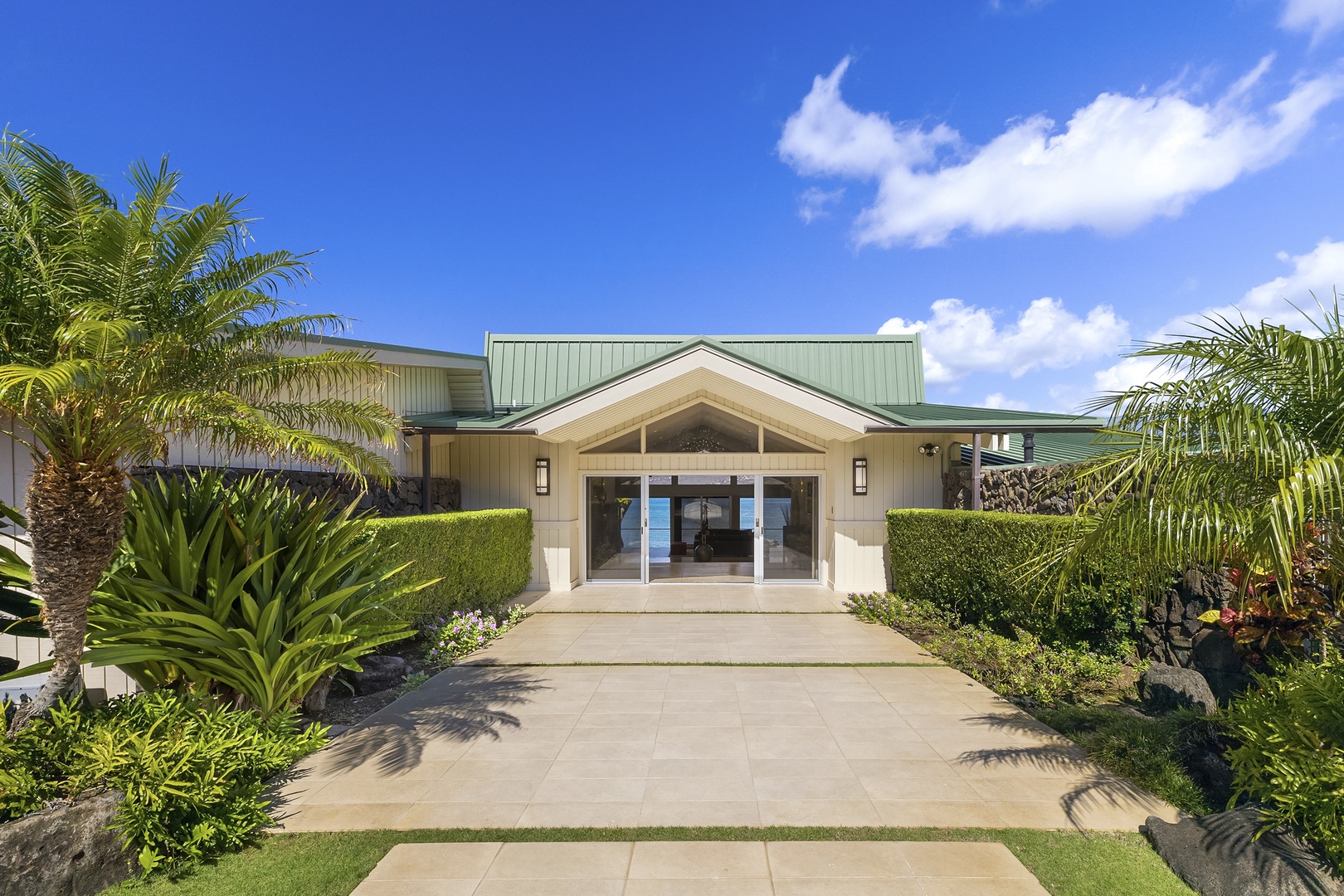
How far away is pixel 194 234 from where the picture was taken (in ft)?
13.9

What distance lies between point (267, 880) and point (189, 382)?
3132 millimetres

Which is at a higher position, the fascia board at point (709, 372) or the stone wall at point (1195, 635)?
the fascia board at point (709, 372)

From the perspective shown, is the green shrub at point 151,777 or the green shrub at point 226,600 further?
the green shrub at point 226,600

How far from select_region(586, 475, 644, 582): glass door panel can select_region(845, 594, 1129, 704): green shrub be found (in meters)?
5.96

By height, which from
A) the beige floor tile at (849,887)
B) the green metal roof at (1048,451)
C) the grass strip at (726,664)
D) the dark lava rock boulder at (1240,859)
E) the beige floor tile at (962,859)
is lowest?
the grass strip at (726,664)

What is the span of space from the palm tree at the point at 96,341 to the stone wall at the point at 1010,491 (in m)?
9.36

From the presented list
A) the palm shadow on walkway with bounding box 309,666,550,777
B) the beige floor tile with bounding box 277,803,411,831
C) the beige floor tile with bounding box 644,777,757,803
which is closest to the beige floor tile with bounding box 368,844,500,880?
the beige floor tile with bounding box 277,803,411,831

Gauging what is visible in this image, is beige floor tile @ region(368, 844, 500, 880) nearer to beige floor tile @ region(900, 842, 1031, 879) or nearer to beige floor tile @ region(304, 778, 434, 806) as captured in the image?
beige floor tile @ region(304, 778, 434, 806)

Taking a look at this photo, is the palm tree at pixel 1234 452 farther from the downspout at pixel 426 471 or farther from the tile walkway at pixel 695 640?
the downspout at pixel 426 471

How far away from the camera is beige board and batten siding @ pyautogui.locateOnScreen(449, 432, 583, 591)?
12.9 m

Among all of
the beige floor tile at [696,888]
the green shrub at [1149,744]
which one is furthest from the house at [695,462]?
the beige floor tile at [696,888]

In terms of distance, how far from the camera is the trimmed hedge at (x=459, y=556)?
741 cm

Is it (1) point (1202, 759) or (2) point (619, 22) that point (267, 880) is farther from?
(2) point (619, 22)

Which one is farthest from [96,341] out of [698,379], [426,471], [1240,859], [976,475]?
[976,475]
